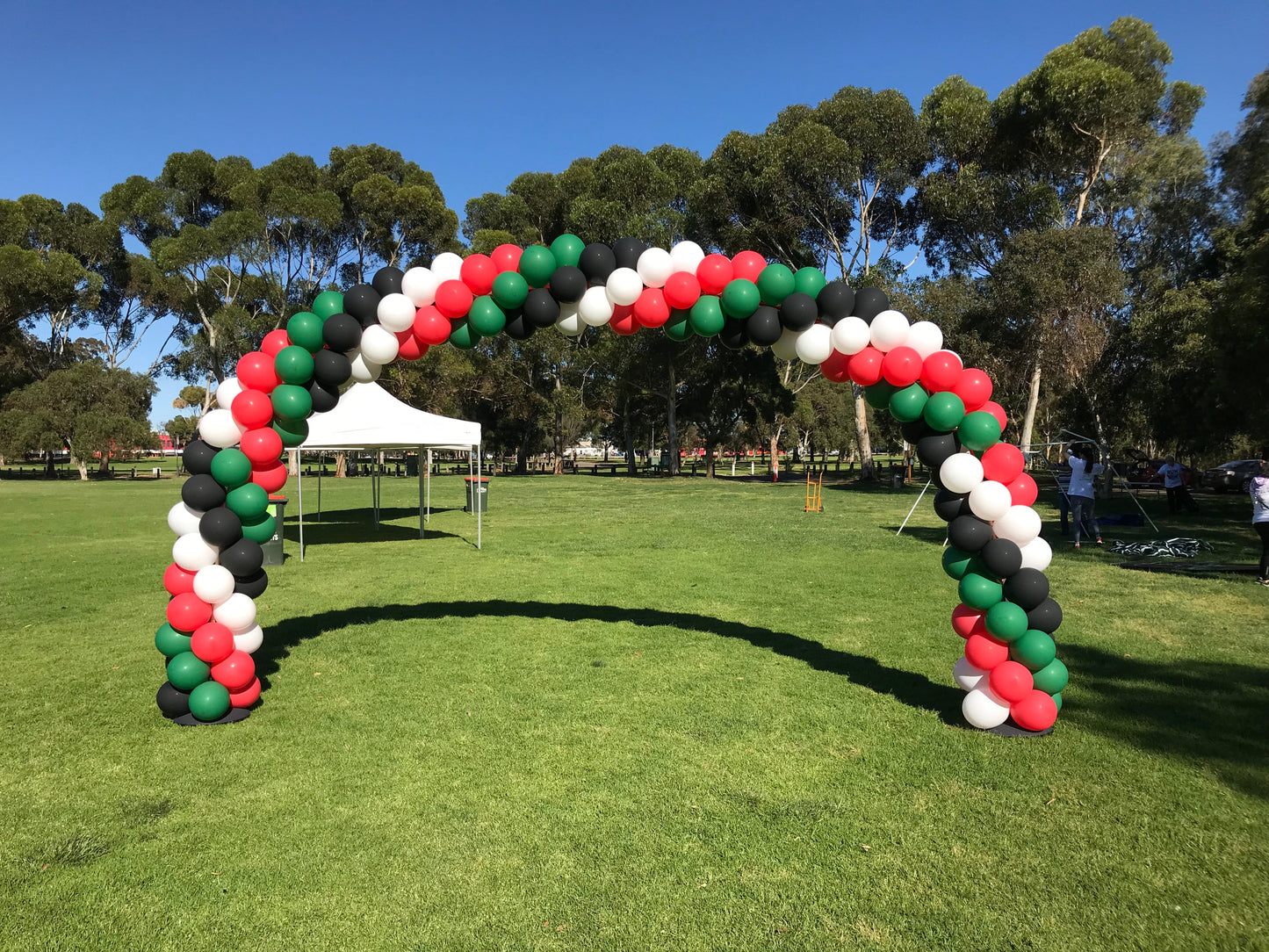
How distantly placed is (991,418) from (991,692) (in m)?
1.99

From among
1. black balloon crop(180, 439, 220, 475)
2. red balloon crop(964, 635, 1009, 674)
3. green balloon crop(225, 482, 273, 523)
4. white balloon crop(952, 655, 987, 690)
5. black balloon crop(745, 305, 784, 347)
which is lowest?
white balloon crop(952, 655, 987, 690)

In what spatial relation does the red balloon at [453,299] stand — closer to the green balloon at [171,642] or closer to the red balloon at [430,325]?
the red balloon at [430,325]

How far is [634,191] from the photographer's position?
44188 millimetres

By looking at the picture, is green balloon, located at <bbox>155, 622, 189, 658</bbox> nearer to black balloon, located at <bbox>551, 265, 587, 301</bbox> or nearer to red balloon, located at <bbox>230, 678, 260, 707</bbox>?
red balloon, located at <bbox>230, 678, 260, 707</bbox>

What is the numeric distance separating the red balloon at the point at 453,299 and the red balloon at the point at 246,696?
10.7 feet

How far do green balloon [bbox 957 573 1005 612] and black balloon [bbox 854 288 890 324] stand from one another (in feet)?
6.74

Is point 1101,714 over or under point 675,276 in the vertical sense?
under

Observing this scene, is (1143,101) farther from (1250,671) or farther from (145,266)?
(145,266)

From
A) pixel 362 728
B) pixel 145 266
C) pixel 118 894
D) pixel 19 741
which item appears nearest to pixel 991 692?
pixel 362 728

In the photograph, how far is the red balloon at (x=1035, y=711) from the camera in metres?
5.24

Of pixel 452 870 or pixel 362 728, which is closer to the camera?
pixel 452 870

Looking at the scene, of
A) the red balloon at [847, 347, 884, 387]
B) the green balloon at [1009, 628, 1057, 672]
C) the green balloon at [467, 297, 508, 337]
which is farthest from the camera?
the green balloon at [467, 297, 508, 337]

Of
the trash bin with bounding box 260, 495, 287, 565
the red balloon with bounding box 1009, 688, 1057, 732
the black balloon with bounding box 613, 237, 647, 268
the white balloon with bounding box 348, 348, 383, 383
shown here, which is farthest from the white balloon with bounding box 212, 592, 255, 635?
the trash bin with bounding box 260, 495, 287, 565

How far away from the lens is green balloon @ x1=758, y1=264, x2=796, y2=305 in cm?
559
